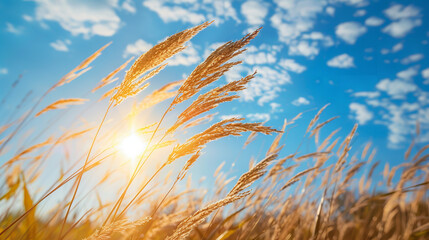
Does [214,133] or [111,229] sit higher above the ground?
[214,133]

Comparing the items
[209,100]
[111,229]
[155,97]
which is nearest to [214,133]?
[209,100]

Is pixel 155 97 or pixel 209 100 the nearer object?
pixel 209 100

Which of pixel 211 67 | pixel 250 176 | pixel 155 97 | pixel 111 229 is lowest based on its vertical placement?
pixel 111 229

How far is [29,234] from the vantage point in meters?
1.73

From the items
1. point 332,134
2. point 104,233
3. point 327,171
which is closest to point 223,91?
point 104,233

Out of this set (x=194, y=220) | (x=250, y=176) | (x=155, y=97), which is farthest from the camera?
(x=155, y=97)

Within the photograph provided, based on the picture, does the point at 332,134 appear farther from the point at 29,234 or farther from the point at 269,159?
the point at 29,234

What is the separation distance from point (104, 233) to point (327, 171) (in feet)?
10.5

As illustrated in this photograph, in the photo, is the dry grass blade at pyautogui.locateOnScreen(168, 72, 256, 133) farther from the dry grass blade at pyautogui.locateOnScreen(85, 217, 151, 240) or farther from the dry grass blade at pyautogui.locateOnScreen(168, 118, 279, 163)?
the dry grass blade at pyautogui.locateOnScreen(85, 217, 151, 240)

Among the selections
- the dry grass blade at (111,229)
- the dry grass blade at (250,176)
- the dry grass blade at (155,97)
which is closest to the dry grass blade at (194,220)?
the dry grass blade at (250,176)

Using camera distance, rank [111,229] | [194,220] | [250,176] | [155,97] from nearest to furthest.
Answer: [111,229] → [194,220] → [250,176] → [155,97]

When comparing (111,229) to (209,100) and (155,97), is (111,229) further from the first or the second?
(155,97)

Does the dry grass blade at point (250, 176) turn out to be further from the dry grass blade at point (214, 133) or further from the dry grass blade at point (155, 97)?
the dry grass blade at point (155, 97)

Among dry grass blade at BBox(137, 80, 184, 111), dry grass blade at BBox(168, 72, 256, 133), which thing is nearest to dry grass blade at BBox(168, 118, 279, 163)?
dry grass blade at BBox(168, 72, 256, 133)
